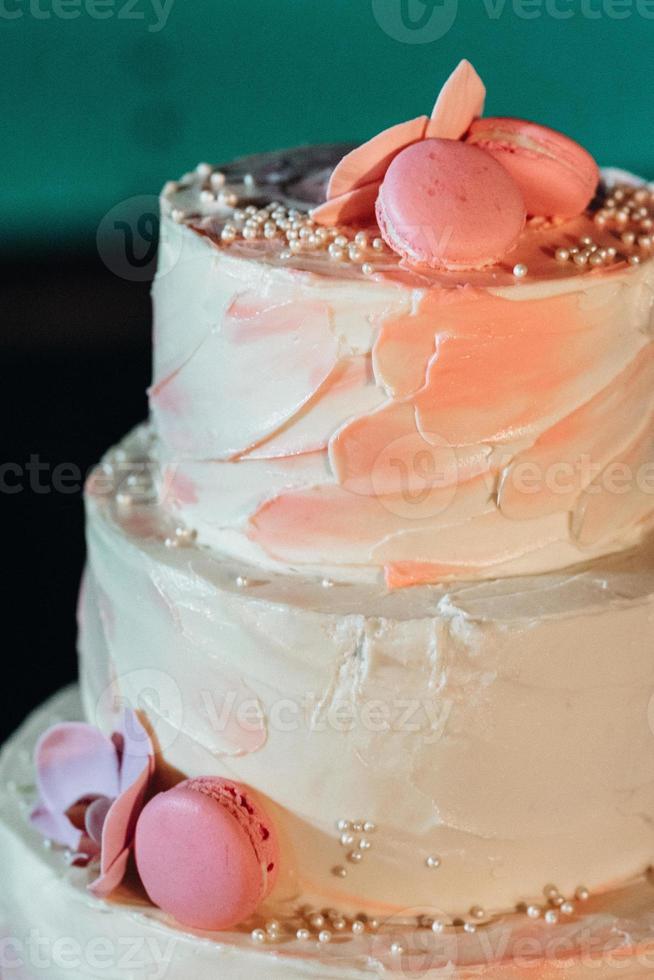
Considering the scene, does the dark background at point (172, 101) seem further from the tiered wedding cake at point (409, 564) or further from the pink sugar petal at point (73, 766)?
the tiered wedding cake at point (409, 564)

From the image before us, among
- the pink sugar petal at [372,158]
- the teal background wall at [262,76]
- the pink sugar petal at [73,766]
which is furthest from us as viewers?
the teal background wall at [262,76]

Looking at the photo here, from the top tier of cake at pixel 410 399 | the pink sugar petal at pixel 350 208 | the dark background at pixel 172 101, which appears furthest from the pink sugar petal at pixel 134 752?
the dark background at pixel 172 101

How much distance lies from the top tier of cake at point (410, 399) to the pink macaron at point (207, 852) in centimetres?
26

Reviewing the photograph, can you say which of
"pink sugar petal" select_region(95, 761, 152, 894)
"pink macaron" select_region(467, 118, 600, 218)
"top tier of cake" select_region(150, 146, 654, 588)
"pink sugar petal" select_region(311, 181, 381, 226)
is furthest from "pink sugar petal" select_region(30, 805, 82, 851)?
"pink macaron" select_region(467, 118, 600, 218)

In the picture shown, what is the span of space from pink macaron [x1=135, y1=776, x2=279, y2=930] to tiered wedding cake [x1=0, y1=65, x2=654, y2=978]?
0.02m

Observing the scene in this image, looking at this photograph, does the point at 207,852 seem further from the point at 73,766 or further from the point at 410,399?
the point at 410,399

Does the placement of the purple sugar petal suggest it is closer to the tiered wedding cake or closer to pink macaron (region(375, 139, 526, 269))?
the tiered wedding cake

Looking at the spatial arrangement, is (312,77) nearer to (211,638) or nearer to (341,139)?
(341,139)

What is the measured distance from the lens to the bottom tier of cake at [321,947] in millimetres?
1365

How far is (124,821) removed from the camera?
148 centimetres

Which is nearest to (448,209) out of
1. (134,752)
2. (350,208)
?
(350,208)

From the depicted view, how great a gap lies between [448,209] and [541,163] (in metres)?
0.18

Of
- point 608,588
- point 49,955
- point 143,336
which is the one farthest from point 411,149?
point 143,336

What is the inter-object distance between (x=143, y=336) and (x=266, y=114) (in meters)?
0.80
